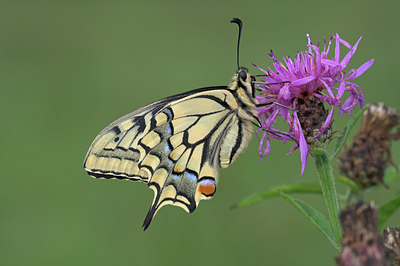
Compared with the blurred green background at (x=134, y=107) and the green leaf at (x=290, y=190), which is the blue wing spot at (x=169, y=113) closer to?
the green leaf at (x=290, y=190)

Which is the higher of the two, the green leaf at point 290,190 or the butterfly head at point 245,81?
the butterfly head at point 245,81

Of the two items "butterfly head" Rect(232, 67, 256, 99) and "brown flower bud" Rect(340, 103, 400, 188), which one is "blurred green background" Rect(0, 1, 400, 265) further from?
"butterfly head" Rect(232, 67, 256, 99)

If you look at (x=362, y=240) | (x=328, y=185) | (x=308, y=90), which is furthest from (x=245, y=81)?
(x=362, y=240)

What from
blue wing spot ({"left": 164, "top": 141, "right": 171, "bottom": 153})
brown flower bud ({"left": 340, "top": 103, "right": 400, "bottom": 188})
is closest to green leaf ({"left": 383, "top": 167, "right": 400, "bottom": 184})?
brown flower bud ({"left": 340, "top": 103, "right": 400, "bottom": 188})

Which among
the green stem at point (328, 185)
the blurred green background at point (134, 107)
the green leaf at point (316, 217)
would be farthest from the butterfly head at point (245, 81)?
the blurred green background at point (134, 107)

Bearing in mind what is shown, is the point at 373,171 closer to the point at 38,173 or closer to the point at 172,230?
the point at 172,230

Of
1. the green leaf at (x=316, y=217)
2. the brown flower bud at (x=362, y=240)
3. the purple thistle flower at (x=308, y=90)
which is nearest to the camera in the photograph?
the brown flower bud at (x=362, y=240)

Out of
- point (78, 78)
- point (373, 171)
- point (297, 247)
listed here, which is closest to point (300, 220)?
point (297, 247)
